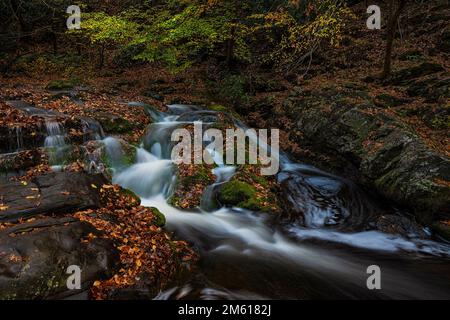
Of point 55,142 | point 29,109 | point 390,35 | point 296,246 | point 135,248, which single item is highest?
point 390,35

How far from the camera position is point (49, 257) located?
4.38 metres

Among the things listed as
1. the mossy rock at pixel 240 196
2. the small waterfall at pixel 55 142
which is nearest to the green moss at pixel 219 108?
the mossy rock at pixel 240 196

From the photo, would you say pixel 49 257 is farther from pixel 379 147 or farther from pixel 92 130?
pixel 379 147

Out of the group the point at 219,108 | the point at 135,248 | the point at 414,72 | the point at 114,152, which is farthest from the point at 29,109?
the point at 414,72

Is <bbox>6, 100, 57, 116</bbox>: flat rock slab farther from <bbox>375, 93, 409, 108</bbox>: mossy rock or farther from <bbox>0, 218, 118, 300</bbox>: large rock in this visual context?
<bbox>375, 93, 409, 108</bbox>: mossy rock

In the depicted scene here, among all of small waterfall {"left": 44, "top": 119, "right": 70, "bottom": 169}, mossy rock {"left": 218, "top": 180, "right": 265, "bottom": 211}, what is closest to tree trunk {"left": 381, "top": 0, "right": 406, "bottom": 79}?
mossy rock {"left": 218, "top": 180, "right": 265, "bottom": 211}

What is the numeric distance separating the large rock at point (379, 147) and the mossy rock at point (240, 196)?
312 centimetres

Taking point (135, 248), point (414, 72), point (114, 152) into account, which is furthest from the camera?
point (414, 72)

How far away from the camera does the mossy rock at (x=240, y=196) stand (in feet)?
26.2

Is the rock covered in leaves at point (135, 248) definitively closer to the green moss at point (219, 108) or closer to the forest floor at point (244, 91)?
the forest floor at point (244, 91)

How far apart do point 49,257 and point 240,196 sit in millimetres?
4634

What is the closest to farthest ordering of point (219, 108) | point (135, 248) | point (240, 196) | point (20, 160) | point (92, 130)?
point (135, 248)
point (20, 160)
point (240, 196)
point (92, 130)
point (219, 108)

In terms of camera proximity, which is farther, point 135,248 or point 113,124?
point 113,124
